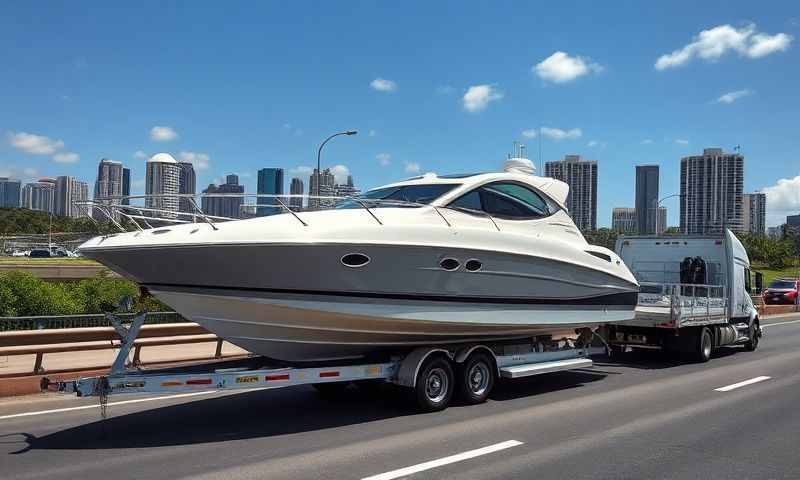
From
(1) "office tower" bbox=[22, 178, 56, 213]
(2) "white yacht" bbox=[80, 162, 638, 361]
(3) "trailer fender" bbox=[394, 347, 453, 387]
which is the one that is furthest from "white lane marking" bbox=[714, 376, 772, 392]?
(1) "office tower" bbox=[22, 178, 56, 213]

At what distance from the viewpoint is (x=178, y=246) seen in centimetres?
674

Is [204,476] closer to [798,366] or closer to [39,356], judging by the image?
[39,356]

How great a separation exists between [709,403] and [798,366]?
550cm

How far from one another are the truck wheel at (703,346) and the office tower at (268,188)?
9682 millimetres

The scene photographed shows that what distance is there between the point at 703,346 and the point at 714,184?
226ft

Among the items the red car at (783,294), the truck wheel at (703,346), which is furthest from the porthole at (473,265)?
the red car at (783,294)

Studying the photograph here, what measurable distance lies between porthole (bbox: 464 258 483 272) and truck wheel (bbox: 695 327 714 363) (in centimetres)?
730

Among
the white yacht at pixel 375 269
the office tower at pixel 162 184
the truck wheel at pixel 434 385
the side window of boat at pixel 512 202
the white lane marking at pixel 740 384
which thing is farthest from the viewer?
the white lane marking at pixel 740 384

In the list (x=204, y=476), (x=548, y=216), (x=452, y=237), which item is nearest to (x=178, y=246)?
(x=204, y=476)

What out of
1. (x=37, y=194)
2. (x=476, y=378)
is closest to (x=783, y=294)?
(x=476, y=378)

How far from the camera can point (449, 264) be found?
8.12 meters

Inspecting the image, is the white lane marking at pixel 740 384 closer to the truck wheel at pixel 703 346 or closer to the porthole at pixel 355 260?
the truck wheel at pixel 703 346

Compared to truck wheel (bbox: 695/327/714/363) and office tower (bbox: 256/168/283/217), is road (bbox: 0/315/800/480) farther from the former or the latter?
truck wheel (bbox: 695/327/714/363)

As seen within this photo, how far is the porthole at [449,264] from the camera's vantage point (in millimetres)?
8062
